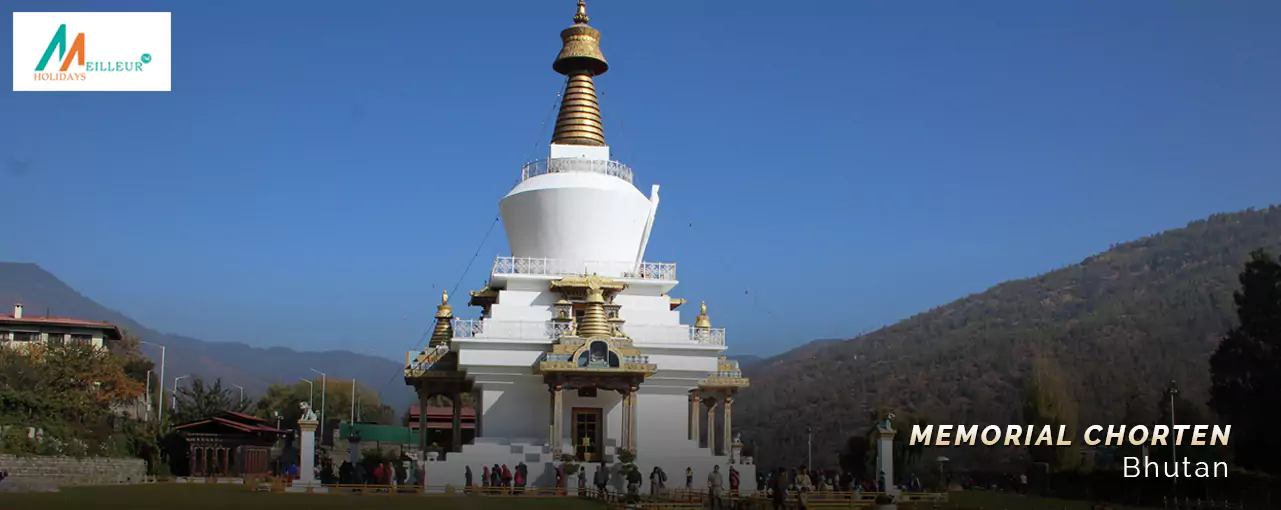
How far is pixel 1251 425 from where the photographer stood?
36.1m

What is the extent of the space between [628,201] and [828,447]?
137 feet

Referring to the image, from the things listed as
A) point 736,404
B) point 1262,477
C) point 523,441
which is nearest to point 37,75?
point 523,441

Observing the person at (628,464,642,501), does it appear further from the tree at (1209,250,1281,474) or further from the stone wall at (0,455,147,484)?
the tree at (1209,250,1281,474)

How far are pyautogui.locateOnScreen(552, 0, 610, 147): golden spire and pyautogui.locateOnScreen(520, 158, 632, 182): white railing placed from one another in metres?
0.89

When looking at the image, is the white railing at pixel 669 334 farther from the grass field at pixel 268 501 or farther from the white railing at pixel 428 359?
the grass field at pixel 268 501

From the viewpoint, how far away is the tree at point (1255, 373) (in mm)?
35438

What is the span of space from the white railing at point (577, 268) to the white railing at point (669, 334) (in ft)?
5.90

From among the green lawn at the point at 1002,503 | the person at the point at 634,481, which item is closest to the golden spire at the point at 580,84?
the person at the point at 634,481

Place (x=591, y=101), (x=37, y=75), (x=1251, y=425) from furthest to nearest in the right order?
1. (x=591, y=101)
2. (x=1251, y=425)
3. (x=37, y=75)

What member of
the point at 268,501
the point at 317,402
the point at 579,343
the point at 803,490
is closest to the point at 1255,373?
the point at 579,343

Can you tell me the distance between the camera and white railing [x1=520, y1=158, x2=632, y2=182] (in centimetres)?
3869

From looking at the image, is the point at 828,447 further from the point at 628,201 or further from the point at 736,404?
the point at 628,201

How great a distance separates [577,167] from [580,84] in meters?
3.41

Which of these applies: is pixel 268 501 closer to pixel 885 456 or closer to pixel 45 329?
pixel 885 456
